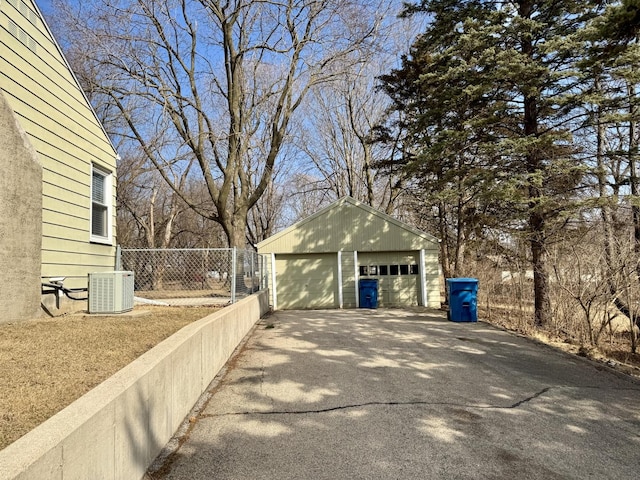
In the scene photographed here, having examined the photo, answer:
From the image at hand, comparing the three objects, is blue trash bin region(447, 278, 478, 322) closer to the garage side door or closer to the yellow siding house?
the garage side door

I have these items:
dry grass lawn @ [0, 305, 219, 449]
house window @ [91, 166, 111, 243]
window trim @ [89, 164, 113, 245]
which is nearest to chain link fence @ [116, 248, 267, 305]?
window trim @ [89, 164, 113, 245]

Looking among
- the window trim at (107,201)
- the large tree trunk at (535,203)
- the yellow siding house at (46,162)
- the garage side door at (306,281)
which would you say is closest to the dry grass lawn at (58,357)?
the yellow siding house at (46,162)

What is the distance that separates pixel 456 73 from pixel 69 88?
29.5 feet

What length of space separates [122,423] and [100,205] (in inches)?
265

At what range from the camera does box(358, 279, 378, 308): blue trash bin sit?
15.1 m

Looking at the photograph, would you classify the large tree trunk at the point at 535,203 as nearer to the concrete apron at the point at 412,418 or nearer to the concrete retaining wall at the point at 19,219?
the concrete apron at the point at 412,418

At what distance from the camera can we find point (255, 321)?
10.0 m

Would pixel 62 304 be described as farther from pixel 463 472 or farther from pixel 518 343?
pixel 518 343

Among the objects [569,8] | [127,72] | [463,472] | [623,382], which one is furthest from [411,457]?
[127,72]

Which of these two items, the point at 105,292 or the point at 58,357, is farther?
the point at 105,292

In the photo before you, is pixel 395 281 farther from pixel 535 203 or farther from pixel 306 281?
pixel 535 203

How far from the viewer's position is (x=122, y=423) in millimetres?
2357

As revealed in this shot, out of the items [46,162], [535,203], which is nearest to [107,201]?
[46,162]

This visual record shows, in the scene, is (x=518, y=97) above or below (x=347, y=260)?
above
